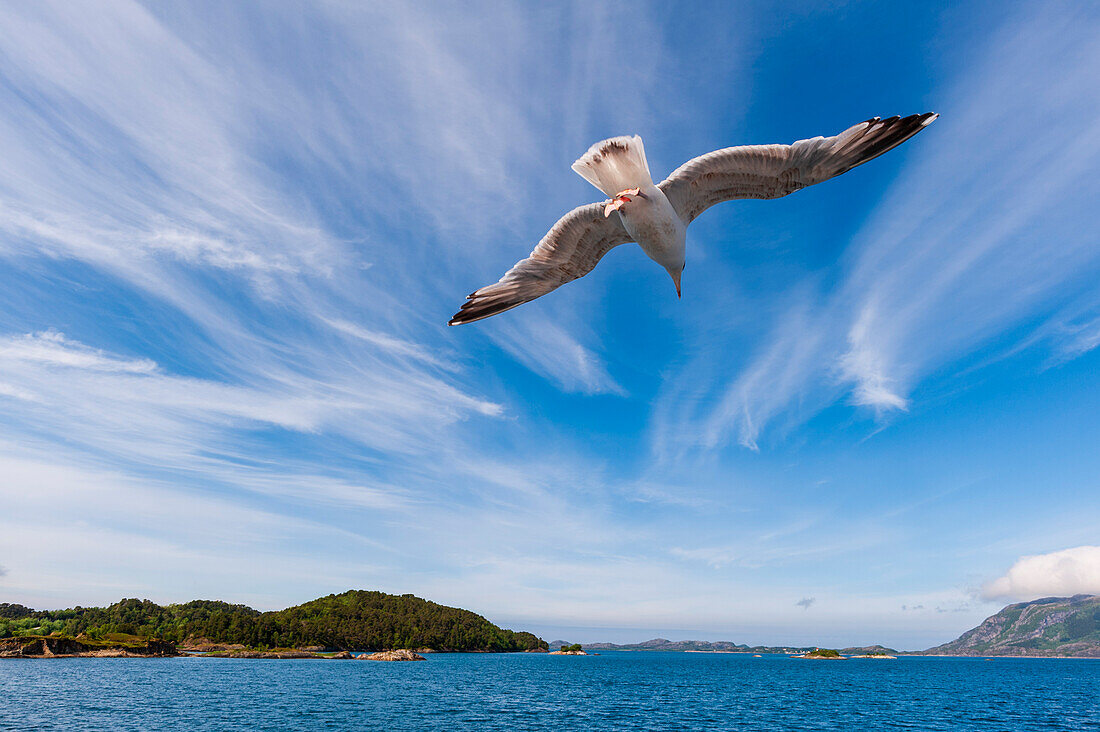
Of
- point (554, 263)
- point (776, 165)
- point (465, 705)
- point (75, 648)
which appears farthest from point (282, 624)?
point (776, 165)

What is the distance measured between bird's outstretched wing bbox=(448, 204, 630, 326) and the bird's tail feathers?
1.62 feet

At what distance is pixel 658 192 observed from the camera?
246 inches

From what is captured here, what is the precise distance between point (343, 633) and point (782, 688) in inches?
4657

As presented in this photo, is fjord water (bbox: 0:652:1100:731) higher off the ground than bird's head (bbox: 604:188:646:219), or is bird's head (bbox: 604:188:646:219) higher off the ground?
bird's head (bbox: 604:188:646:219)

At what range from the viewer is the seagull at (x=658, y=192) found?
562cm

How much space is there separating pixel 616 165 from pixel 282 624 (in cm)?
17323

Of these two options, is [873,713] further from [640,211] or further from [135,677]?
[135,677]

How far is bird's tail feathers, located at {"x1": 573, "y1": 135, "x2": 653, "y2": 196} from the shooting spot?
6211 millimetres

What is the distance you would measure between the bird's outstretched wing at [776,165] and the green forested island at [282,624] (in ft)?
532

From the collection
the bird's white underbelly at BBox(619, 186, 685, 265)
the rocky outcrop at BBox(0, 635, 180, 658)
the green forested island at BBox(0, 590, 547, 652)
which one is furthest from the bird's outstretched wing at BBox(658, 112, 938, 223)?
the green forested island at BBox(0, 590, 547, 652)

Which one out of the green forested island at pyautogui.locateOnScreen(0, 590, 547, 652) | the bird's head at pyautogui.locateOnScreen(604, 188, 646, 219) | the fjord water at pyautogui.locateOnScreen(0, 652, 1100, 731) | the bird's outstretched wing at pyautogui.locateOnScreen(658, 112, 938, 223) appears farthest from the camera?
the green forested island at pyautogui.locateOnScreen(0, 590, 547, 652)

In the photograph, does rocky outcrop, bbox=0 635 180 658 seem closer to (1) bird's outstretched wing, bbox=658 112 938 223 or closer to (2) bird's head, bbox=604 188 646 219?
(2) bird's head, bbox=604 188 646 219

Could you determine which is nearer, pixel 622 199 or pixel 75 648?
pixel 622 199

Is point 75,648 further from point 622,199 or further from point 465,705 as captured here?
point 622,199
